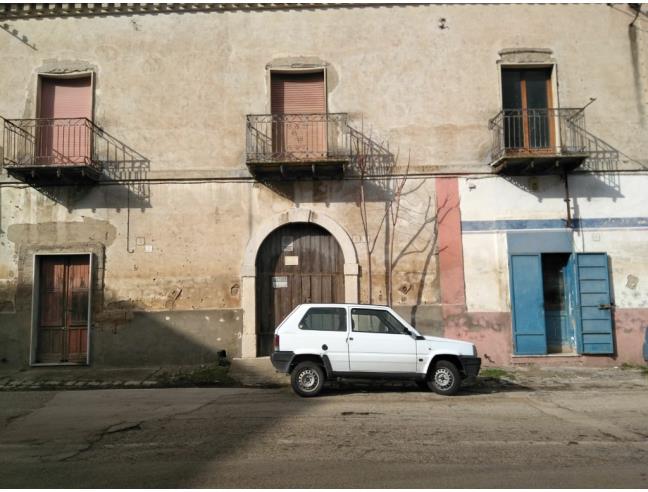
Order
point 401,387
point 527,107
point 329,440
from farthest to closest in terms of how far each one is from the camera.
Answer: point 527,107 < point 401,387 < point 329,440

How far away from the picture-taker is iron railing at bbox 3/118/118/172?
12.7m

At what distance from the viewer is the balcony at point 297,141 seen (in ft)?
40.9

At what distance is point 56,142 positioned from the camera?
13.0 m

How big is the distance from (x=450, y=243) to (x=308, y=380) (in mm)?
5385

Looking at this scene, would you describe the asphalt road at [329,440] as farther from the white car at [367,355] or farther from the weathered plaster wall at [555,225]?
the weathered plaster wall at [555,225]

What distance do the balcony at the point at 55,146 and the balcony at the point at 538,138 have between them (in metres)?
9.33

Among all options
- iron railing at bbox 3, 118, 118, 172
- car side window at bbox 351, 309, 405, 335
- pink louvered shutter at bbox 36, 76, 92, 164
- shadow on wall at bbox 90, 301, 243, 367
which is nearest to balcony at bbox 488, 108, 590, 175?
car side window at bbox 351, 309, 405, 335

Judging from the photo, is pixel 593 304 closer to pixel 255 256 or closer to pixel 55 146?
pixel 255 256

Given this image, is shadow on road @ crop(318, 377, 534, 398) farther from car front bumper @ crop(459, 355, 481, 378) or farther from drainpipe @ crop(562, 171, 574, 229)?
drainpipe @ crop(562, 171, 574, 229)

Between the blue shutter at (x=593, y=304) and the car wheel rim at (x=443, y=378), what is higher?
the blue shutter at (x=593, y=304)

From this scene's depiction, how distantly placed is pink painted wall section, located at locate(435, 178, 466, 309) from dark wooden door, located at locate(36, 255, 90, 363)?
840cm

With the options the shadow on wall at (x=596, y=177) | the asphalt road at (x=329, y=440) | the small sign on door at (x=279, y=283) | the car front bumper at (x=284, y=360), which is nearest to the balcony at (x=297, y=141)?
the small sign on door at (x=279, y=283)

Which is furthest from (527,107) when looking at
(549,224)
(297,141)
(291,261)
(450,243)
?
(291,261)

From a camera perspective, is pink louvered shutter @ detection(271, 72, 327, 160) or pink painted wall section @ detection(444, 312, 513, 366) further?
pink louvered shutter @ detection(271, 72, 327, 160)
